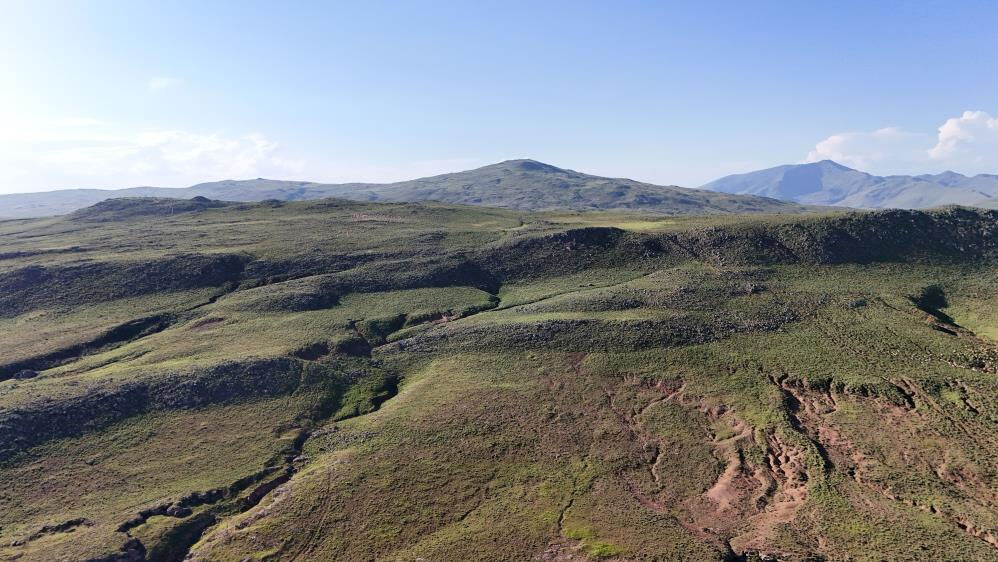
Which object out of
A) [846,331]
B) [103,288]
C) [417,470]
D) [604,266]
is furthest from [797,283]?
[103,288]

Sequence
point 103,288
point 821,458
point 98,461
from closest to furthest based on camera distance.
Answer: point 821,458
point 98,461
point 103,288

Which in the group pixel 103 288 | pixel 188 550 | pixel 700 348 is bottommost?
pixel 188 550

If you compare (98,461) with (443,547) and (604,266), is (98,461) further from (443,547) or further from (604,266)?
(604,266)

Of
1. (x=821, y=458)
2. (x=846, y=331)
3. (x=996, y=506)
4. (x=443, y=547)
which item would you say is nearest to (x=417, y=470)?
(x=443, y=547)

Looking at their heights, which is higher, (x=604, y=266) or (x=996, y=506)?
(x=604, y=266)

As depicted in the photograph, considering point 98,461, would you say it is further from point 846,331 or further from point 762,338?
point 846,331

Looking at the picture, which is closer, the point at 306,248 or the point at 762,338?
the point at 762,338

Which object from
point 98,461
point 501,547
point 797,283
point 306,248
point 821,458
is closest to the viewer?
point 501,547
